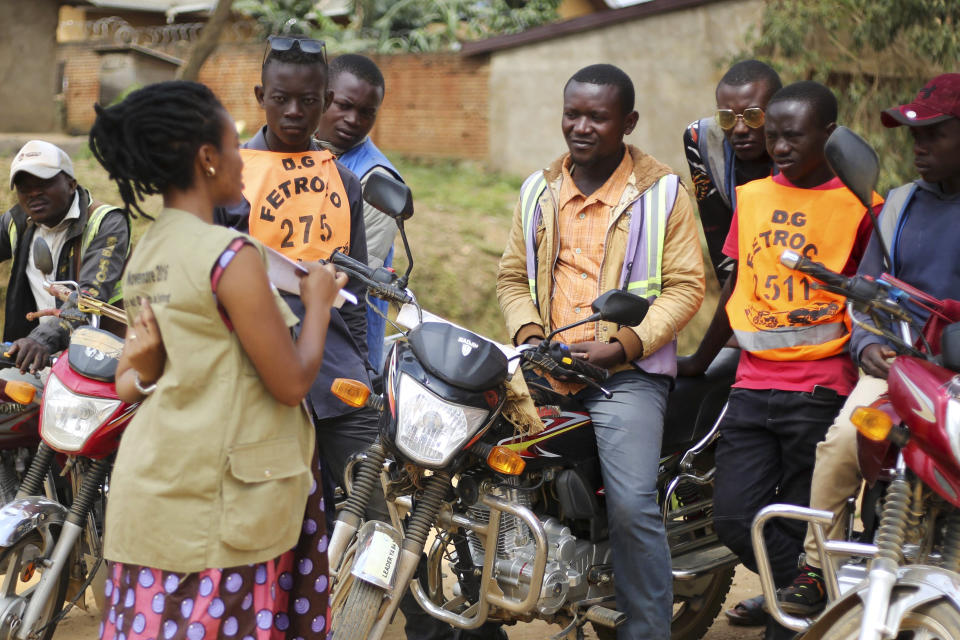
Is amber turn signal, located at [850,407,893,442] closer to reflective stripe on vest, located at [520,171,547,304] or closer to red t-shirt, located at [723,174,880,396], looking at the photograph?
red t-shirt, located at [723,174,880,396]

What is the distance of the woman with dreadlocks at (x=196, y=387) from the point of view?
2631 millimetres

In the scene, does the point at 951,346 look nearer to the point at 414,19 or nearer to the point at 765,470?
the point at 765,470

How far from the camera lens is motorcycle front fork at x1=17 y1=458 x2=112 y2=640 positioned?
3.96 meters

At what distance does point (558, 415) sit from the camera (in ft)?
12.6

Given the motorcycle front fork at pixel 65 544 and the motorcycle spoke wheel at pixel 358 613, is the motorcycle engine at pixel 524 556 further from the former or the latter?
the motorcycle front fork at pixel 65 544

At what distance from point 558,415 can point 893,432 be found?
121cm

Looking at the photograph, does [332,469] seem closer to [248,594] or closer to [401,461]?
[401,461]

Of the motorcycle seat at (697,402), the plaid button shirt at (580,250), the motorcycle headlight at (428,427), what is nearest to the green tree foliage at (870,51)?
the motorcycle seat at (697,402)

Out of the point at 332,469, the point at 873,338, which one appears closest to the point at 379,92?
the point at 332,469

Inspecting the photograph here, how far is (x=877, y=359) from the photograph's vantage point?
3.38 meters

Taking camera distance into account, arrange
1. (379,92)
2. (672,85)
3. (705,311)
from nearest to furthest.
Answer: (379,92)
(705,311)
(672,85)

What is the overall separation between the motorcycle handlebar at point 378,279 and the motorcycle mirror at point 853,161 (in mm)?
1361

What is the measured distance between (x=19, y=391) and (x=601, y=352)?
2.40 meters

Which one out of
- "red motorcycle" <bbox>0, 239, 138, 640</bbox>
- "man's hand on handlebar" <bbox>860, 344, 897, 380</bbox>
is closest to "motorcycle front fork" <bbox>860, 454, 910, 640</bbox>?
"man's hand on handlebar" <bbox>860, 344, 897, 380</bbox>
